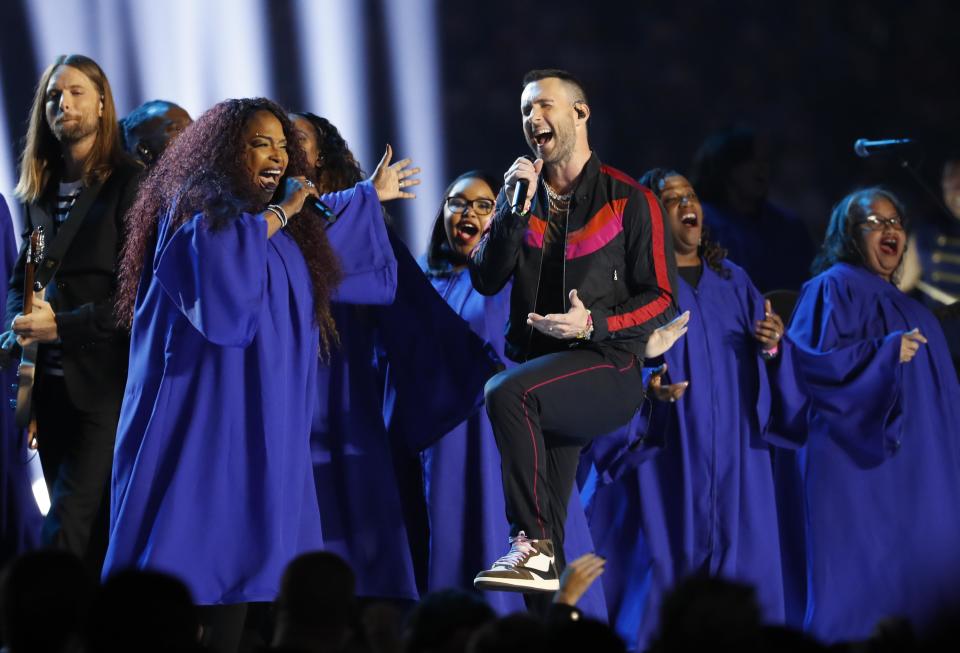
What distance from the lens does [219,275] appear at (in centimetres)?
498

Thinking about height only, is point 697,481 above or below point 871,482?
above

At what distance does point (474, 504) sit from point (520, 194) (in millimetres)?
1431

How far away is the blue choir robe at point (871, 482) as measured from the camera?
666 centimetres

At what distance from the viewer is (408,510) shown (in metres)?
6.09

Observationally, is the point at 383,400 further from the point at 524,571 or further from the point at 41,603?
the point at 41,603

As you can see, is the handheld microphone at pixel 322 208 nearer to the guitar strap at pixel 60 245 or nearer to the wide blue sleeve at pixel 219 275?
the wide blue sleeve at pixel 219 275

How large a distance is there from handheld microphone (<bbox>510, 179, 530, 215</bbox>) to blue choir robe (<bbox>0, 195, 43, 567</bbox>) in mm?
2177

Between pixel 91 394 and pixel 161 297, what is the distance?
55 cm

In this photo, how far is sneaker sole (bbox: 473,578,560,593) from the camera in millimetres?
4705

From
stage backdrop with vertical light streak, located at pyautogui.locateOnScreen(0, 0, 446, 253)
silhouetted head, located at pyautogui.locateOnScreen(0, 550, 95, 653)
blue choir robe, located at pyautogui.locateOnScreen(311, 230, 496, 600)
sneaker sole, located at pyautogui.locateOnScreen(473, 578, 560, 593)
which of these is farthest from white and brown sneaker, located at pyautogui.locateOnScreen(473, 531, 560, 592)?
stage backdrop with vertical light streak, located at pyautogui.locateOnScreen(0, 0, 446, 253)

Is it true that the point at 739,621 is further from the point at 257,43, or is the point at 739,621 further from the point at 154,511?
the point at 257,43

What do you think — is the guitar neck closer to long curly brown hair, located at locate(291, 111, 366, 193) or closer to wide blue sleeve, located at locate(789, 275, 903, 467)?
long curly brown hair, located at locate(291, 111, 366, 193)

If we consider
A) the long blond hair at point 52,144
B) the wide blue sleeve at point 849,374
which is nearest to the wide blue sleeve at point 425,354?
the long blond hair at point 52,144

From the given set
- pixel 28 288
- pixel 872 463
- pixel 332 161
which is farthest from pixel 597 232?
pixel 872 463
